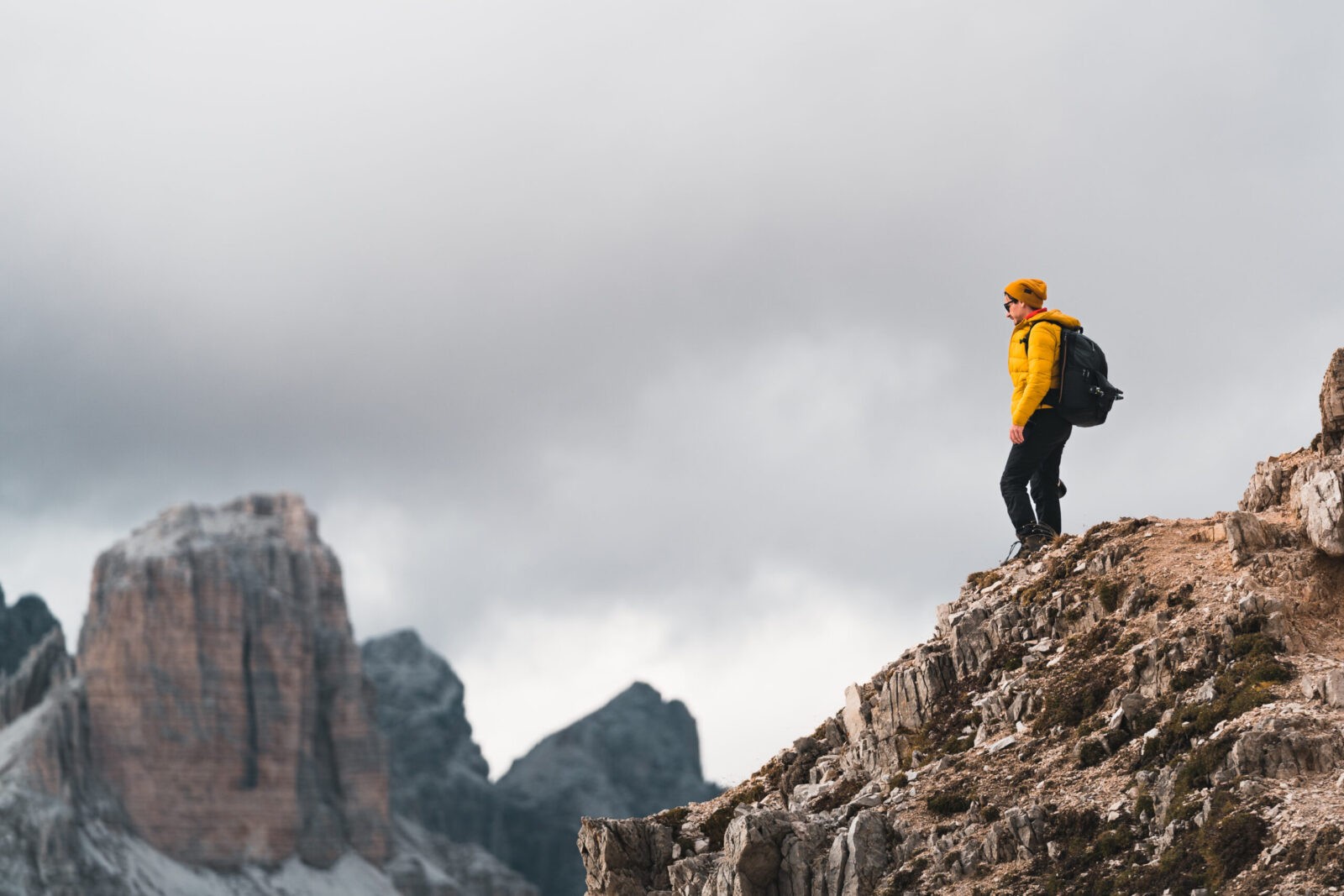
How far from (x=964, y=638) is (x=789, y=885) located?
21.7 ft

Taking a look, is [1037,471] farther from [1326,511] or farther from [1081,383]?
[1326,511]

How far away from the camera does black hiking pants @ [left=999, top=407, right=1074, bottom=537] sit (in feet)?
104

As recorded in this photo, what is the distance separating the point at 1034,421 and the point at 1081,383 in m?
1.23

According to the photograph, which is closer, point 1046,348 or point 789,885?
point 789,885

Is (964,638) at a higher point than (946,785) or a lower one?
higher

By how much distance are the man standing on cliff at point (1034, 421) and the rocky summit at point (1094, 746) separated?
1192 mm

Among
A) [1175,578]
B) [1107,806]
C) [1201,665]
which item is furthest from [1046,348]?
[1107,806]

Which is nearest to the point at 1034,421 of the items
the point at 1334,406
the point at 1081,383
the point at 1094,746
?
the point at 1081,383

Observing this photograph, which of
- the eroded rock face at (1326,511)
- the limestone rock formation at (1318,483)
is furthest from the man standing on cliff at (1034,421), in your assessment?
the eroded rock face at (1326,511)

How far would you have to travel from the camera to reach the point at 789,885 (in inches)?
1021

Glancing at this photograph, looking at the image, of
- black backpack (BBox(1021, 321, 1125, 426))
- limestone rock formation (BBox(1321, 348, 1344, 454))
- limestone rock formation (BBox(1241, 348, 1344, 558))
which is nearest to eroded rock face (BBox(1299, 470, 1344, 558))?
limestone rock formation (BBox(1241, 348, 1344, 558))

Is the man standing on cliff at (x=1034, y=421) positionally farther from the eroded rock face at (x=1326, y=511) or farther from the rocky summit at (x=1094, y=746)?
the eroded rock face at (x=1326, y=511)

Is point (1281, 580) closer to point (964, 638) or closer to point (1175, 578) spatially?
point (1175, 578)

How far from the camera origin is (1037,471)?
108 ft
